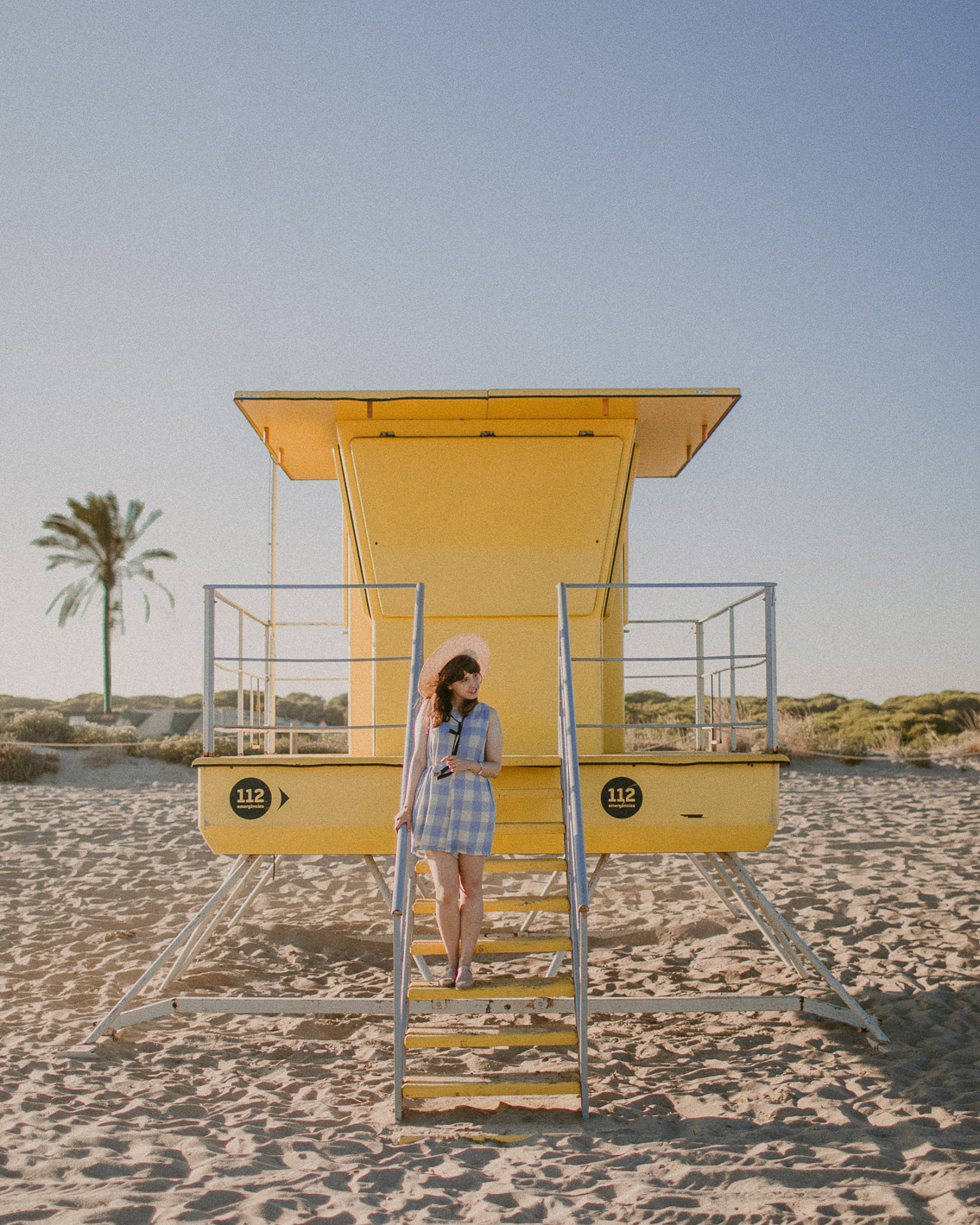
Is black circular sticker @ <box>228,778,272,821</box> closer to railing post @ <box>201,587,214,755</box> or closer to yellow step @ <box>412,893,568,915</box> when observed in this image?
railing post @ <box>201,587,214,755</box>

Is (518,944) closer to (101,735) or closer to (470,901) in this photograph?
(470,901)

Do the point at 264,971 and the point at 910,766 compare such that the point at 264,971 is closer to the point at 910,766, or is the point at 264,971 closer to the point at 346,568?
the point at 346,568

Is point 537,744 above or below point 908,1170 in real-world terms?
above

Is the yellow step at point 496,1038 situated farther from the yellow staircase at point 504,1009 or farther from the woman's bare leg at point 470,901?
the woman's bare leg at point 470,901

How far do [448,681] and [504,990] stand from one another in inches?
53.5

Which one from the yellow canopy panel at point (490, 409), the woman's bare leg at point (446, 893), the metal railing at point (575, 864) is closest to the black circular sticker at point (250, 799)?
the woman's bare leg at point (446, 893)

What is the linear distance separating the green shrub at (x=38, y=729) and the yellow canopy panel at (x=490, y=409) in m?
17.1

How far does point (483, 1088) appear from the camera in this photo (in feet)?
13.6

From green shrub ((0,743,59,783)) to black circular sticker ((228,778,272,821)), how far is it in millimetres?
14331

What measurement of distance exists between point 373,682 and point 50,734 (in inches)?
723

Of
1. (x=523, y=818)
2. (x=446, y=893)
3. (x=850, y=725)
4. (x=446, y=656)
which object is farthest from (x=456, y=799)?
(x=850, y=725)

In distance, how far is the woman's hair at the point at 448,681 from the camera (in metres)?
4.50

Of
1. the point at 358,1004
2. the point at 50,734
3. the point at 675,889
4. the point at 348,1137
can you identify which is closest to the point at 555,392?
the point at 358,1004

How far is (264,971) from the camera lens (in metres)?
6.86
